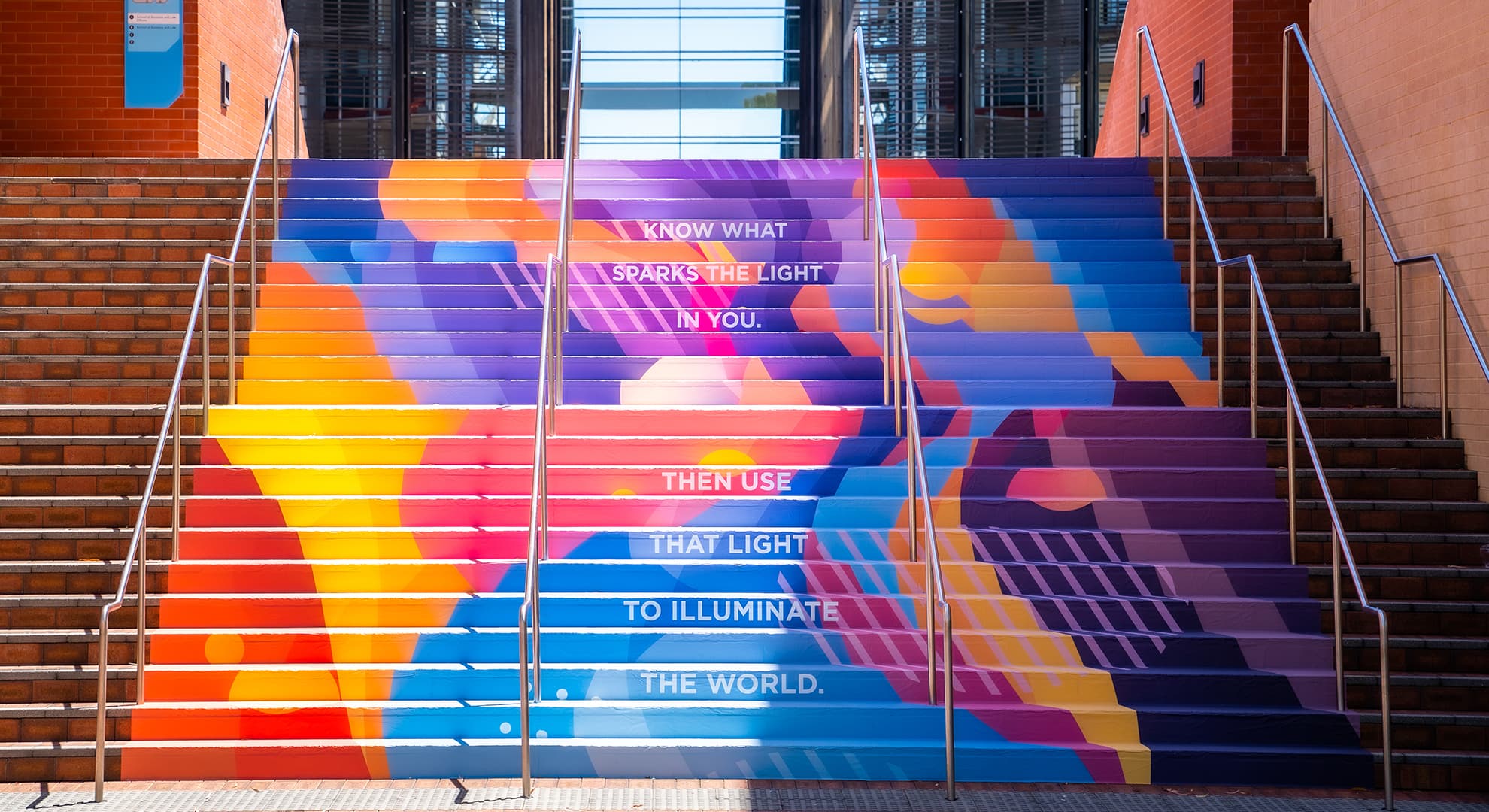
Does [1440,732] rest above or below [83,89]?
below

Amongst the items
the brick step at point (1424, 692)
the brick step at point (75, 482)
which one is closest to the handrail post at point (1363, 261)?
the brick step at point (1424, 692)

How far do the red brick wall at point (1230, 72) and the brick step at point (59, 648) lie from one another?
324 inches

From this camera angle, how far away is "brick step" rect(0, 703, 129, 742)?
5.68 metres

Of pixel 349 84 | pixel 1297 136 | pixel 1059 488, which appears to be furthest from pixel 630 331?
pixel 349 84

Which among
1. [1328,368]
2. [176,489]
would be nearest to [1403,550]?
[1328,368]

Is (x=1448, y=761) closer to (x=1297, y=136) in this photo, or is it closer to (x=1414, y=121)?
(x=1414, y=121)

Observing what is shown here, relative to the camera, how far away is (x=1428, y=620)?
20.4 feet

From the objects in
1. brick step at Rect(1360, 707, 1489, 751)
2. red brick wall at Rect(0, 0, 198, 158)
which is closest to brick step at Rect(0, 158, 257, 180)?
red brick wall at Rect(0, 0, 198, 158)

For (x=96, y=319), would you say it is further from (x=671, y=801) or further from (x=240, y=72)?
(x=671, y=801)

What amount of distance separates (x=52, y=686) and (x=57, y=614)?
410mm

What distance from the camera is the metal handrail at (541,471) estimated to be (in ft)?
17.5

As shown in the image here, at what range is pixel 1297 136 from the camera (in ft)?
32.5

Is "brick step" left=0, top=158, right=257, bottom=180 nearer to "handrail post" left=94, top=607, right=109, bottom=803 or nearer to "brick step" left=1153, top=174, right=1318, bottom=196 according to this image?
"handrail post" left=94, top=607, right=109, bottom=803

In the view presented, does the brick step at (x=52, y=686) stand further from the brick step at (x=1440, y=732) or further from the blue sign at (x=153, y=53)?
the blue sign at (x=153, y=53)
